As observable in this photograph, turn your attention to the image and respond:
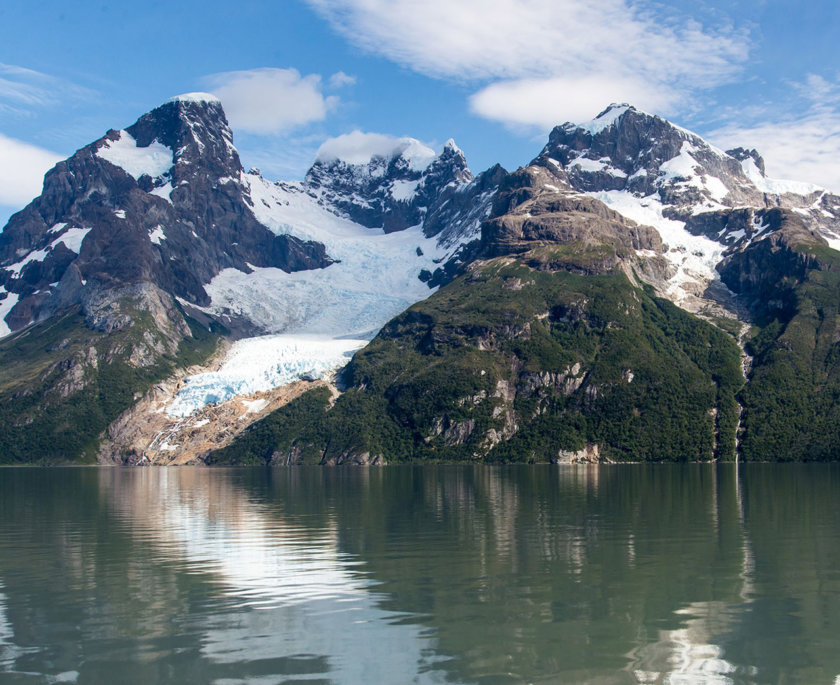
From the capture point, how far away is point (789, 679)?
28734mm

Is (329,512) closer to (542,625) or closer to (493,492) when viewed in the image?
(493,492)

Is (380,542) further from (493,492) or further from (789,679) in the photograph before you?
(493,492)

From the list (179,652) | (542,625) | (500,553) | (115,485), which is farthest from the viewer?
(115,485)

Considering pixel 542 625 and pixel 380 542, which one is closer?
pixel 542 625

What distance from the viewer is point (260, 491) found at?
116625 millimetres

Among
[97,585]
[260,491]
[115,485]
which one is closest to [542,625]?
[97,585]

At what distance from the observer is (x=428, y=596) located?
41.0m

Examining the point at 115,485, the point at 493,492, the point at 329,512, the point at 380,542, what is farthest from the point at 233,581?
the point at 115,485

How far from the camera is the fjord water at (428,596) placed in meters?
30.5

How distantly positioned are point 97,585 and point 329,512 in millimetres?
38261

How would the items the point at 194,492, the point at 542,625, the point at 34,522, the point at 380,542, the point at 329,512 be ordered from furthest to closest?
the point at 194,492 → the point at 329,512 → the point at 34,522 → the point at 380,542 → the point at 542,625

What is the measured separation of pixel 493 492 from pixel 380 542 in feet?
156

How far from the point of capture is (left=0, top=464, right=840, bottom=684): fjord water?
100ft

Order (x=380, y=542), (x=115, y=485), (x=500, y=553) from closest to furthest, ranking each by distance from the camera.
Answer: (x=500, y=553)
(x=380, y=542)
(x=115, y=485)
